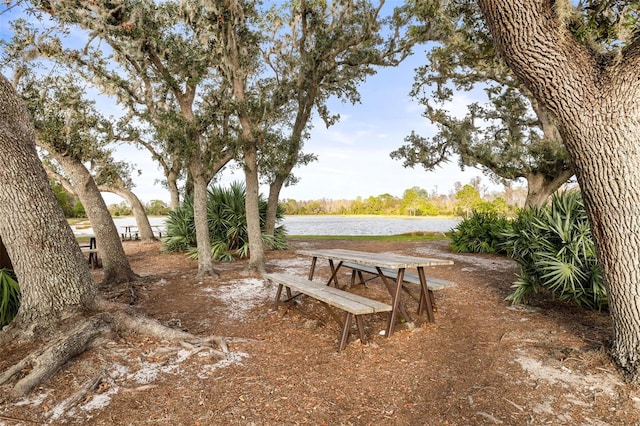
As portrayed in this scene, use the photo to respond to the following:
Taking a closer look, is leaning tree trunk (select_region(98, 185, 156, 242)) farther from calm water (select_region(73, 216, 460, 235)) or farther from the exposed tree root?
the exposed tree root

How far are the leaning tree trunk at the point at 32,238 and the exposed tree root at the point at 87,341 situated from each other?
40cm

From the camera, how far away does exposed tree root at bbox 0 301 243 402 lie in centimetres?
293

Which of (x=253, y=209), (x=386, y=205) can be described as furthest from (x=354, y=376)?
(x=386, y=205)

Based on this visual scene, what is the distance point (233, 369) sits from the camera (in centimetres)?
333

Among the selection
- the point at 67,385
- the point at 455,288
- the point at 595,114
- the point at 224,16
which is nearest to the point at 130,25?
the point at 224,16

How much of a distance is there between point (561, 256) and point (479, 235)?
7.46 metres

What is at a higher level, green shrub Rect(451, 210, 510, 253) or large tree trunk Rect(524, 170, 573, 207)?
large tree trunk Rect(524, 170, 573, 207)

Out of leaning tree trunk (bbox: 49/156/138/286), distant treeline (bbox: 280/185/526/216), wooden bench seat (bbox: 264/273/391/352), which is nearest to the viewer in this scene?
wooden bench seat (bbox: 264/273/391/352)

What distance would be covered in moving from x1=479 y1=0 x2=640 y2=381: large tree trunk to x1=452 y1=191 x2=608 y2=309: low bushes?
57.8 inches

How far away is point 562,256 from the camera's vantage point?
478cm

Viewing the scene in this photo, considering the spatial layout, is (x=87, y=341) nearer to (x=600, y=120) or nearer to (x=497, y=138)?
(x=600, y=120)

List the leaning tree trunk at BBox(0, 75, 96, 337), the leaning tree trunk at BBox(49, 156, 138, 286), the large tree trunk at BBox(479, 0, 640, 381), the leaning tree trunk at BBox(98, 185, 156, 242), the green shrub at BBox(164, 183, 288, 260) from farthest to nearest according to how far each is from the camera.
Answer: the leaning tree trunk at BBox(98, 185, 156, 242) < the green shrub at BBox(164, 183, 288, 260) < the leaning tree trunk at BBox(49, 156, 138, 286) < the leaning tree trunk at BBox(0, 75, 96, 337) < the large tree trunk at BBox(479, 0, 640, 381)

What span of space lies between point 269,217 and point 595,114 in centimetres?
1008

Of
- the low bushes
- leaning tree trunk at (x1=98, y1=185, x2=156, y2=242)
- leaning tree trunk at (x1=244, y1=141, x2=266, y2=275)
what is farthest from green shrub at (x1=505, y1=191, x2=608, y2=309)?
leaning tree trunk at (x1=98, y1=185, x2=156, y2=242)
